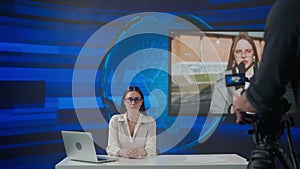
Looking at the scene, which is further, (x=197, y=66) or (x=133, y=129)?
(x=197, y=66)

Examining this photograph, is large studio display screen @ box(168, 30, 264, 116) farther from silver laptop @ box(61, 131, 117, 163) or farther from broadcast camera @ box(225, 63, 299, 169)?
broadcast camera @ box(225, 63, 299, 169)

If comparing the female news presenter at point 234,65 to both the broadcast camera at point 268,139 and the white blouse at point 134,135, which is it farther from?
the broadcast camera at point 268,139

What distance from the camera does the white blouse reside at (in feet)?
11.1

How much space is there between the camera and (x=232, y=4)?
4.40 metres

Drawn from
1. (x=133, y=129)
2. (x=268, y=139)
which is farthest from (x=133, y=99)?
(x=268, y=139)

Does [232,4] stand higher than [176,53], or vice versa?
[232,4]

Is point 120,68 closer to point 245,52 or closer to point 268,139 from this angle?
point 245,52

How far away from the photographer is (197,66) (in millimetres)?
4270

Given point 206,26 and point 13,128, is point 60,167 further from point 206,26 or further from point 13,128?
point 206,26

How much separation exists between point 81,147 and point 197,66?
1986mm

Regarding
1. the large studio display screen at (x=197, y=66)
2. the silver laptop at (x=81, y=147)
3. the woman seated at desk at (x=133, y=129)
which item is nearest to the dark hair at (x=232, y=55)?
the large studio display screen at (x=197, y=66)

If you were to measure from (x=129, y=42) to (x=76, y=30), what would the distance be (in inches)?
23.3

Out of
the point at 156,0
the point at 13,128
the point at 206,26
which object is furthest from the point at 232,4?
the point at 13,128

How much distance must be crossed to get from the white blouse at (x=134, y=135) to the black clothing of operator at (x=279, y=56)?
2.21 m
